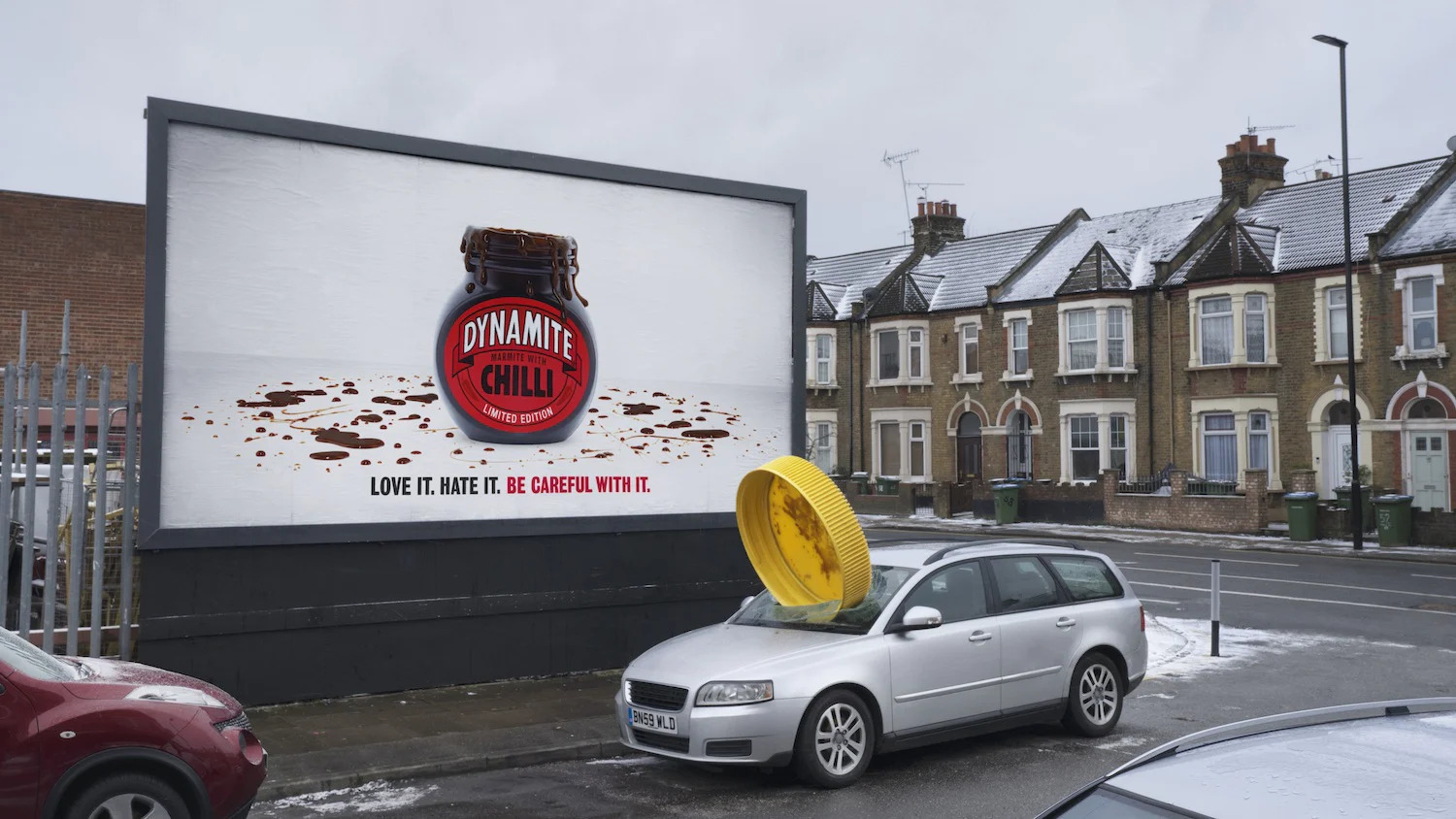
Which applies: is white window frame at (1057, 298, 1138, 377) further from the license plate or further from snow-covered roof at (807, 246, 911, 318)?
the license plate

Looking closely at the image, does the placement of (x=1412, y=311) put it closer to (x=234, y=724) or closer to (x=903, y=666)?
(x=903, y=666)

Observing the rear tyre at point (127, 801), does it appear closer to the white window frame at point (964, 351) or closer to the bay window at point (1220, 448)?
the bay window at point (1220, 448)

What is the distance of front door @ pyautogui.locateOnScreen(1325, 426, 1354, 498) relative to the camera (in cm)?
3091

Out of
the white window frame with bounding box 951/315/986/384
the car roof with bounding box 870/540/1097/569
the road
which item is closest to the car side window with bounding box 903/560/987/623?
the car roof with bounding box 870/540/1097/569

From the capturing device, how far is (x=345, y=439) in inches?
406

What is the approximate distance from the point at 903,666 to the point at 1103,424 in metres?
30.1

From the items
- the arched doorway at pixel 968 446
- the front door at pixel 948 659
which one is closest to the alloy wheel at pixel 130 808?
the front door at pixel 948 659

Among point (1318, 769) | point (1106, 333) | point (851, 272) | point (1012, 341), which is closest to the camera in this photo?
point (1318, 769)

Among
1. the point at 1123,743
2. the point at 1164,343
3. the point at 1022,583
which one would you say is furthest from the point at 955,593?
the point at 1164,343

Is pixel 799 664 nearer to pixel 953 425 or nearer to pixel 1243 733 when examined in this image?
pixel 1243 733

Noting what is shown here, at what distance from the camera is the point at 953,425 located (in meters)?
41.0

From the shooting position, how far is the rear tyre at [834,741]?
7562 millimetres

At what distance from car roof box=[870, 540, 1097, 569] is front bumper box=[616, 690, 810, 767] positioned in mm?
1745

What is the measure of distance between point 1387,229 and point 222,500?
29.9 meters
